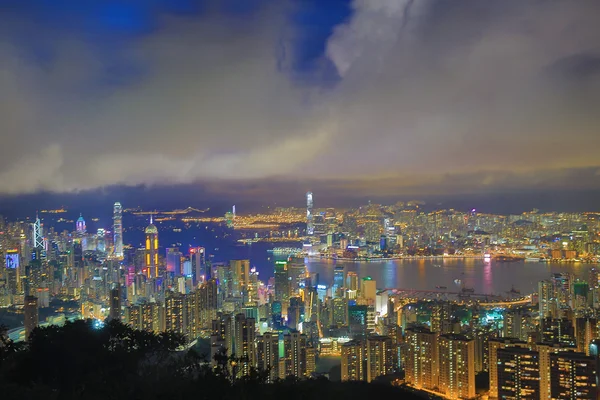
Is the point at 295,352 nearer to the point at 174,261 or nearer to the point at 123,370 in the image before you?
the point at 123,370

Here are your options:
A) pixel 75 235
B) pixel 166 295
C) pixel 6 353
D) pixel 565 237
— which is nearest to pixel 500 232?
pixel 565 237

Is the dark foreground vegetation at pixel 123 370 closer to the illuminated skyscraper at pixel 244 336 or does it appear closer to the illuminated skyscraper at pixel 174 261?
the illuminated skyscraper at pixel 244 336

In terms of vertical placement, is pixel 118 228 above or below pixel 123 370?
above


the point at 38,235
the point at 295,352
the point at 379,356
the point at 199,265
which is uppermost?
the point at 38,235

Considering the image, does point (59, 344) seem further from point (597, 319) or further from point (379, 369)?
point (597, 319)

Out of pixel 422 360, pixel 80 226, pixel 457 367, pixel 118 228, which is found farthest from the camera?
pixel 118 228

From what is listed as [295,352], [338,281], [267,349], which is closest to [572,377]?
[295,352]
